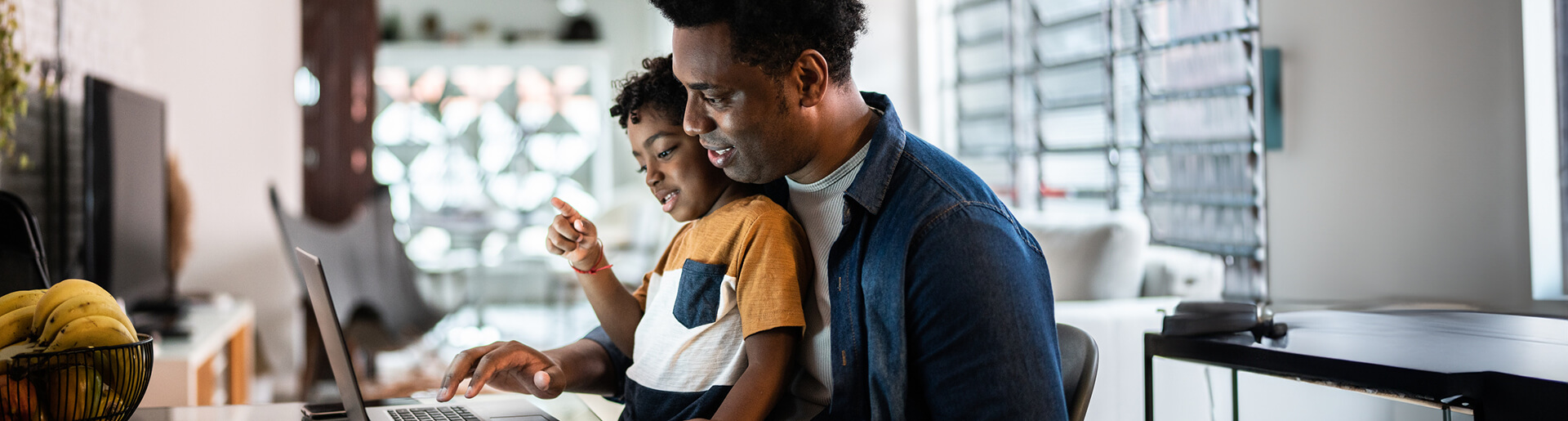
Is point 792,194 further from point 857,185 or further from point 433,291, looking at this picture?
point 433,291

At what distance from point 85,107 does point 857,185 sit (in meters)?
2.32

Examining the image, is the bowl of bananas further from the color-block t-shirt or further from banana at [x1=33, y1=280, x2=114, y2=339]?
the color-block t-shirt

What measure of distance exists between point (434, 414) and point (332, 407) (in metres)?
0.14

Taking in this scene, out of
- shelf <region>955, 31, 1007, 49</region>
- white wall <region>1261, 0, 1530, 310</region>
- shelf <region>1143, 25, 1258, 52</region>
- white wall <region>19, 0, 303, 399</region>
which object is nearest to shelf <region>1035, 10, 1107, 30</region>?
shelf <region>955, 31, 1007, 49</region>

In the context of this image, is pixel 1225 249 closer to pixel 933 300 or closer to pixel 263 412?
pixel 933 300

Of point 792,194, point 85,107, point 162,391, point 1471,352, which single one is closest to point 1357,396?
point 1471,352

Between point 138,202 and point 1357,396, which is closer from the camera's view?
point 1357,396

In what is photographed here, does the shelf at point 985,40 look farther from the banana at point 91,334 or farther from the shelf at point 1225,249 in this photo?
the banana at point 91,334

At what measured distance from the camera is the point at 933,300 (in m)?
0.98

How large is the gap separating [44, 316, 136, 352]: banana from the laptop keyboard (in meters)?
0.33

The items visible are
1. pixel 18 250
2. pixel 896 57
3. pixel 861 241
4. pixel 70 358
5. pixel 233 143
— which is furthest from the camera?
pixel 896 57

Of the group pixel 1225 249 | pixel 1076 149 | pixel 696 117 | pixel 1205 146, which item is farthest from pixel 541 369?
pixel 1076 149

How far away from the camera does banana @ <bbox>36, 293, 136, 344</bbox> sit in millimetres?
877

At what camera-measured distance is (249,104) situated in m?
4.59
